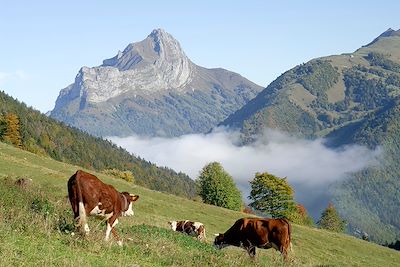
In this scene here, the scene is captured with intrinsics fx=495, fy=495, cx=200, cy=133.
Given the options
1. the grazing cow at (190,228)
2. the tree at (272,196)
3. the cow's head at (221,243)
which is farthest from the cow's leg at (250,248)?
the tree at (272,196)

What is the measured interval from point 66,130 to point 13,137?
76.8 m

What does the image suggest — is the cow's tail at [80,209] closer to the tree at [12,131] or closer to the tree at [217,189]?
the tree at [217,189]

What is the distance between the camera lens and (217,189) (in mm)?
92250

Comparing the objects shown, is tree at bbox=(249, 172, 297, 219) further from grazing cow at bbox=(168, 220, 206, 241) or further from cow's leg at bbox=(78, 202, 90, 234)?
cow's leg at bbox=(78, 202, 90, 234)

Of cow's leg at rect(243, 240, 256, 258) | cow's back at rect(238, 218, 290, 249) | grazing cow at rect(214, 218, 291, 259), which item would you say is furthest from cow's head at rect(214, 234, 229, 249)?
cow's back at rect(238, 218, 290, 249)

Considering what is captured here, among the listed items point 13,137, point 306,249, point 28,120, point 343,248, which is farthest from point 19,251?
point 28,120

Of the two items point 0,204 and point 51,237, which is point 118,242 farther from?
point 0,204

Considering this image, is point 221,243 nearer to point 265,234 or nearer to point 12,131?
point 265,234

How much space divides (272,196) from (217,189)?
13789mm

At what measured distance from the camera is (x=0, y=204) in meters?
15.8

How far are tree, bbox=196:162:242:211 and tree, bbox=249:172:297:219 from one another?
21.3 feet

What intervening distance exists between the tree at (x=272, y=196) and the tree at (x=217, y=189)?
650cm

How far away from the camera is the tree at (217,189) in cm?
9156

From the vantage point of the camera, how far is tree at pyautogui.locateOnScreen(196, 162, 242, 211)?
91562mm
